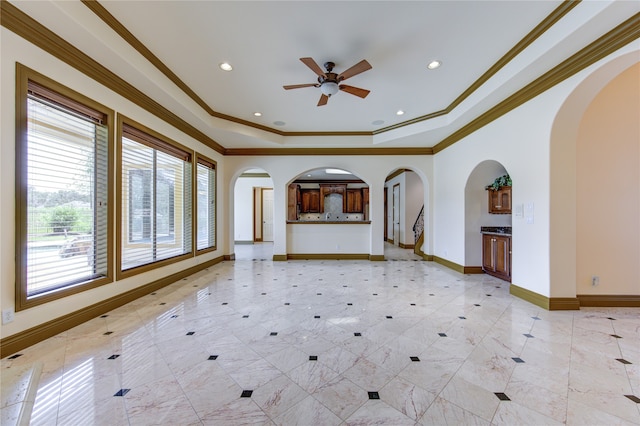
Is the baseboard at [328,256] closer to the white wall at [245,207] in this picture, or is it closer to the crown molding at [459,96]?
the crown molding at [459,96]

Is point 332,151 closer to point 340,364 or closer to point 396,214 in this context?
point 396,214

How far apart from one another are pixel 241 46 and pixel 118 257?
320 centimetres

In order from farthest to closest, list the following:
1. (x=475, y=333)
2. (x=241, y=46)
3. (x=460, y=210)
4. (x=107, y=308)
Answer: (x=460, y=210)
(x=107, y=308)
(x=241, y=46)
(x=475, y=333)

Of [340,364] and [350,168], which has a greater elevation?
[350,168]

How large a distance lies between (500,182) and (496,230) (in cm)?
95

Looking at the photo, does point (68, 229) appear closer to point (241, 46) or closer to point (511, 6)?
point (241, 46)

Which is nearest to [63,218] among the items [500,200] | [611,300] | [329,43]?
[329,43]

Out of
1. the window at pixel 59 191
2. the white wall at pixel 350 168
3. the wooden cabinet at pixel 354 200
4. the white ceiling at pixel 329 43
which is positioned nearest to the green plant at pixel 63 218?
the window at pixel 59 191

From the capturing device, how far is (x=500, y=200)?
4914 millimetres

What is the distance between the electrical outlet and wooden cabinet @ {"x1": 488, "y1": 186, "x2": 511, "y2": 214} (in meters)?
6.91

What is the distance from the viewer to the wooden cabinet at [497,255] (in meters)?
4.54

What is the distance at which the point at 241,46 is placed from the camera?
2.99 m

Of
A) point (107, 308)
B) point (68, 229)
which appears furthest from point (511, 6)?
point (107, 308)

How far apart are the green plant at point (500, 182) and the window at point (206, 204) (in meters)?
6.28
